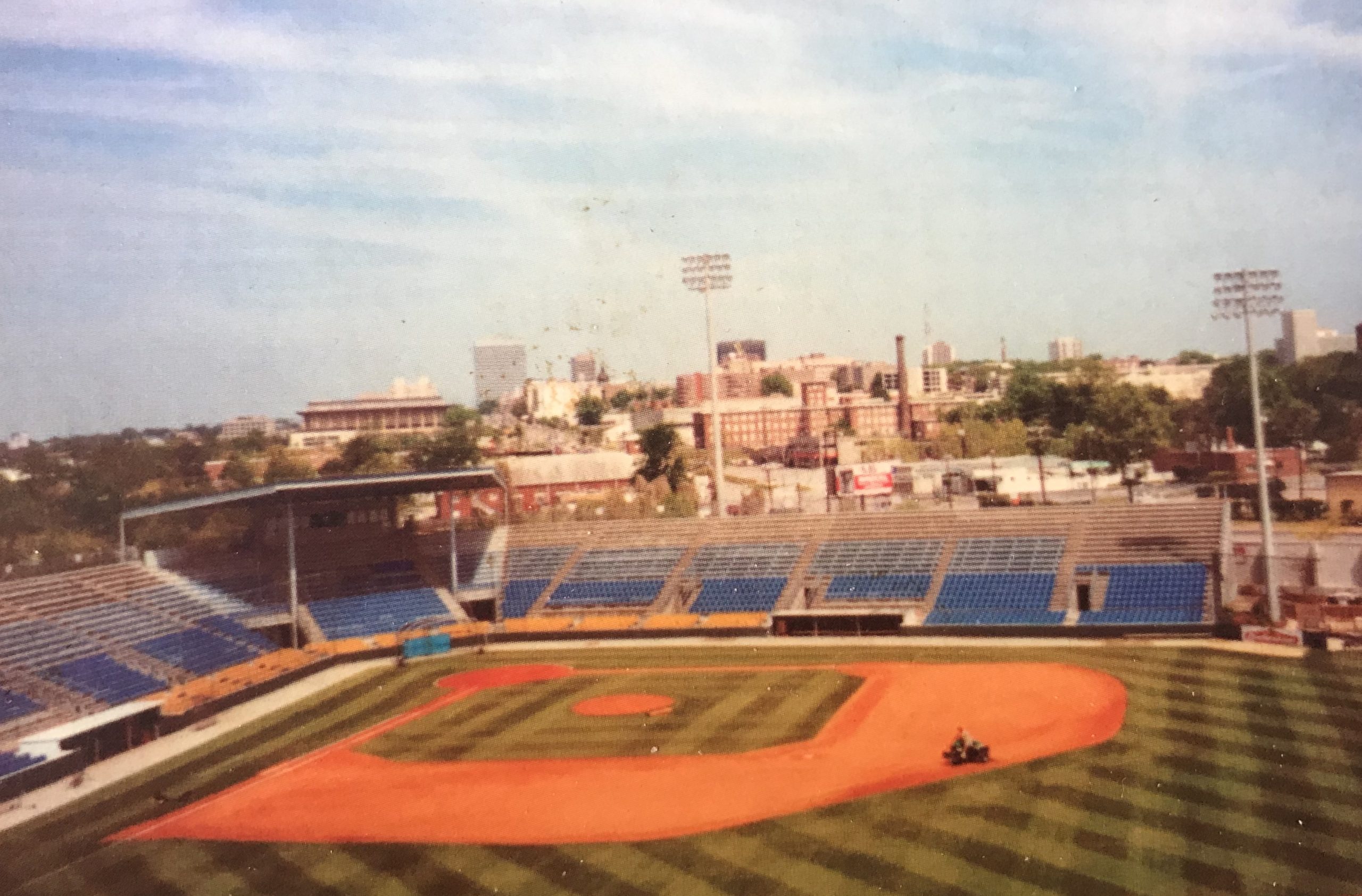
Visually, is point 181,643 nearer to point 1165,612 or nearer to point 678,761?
point 678,761

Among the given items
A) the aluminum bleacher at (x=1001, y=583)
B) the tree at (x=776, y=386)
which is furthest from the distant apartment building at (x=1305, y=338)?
the aluminum bleacher at (x=1001, y=583)

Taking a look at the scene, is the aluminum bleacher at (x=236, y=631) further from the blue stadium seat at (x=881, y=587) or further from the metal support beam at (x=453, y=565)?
the blue stadium seat at (x=881, y=587)

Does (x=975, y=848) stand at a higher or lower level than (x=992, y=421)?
lower

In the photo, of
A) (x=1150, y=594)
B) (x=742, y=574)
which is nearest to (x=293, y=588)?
(x=742, y=574)

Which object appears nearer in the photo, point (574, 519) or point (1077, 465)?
point (574, 519)

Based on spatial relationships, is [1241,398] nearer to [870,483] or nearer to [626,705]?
[870,483]

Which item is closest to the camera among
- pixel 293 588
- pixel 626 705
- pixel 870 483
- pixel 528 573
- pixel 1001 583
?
pixel 626 705

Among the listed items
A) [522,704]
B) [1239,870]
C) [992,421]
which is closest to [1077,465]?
[992,421]
